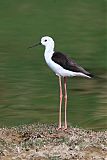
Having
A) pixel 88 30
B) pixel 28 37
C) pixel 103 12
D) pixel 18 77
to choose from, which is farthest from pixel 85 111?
pixel 103 12

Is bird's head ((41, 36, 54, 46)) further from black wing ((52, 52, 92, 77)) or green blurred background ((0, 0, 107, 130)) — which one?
green blurred background ((0, 0, 107, 130))

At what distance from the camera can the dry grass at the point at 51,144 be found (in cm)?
638

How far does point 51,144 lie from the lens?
6.67m

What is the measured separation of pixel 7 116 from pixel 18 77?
320 cm

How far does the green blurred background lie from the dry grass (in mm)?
2098

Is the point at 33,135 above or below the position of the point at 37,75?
below

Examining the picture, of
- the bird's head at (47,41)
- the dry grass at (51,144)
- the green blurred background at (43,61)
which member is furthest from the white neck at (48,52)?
the green blurred background at (43,61)

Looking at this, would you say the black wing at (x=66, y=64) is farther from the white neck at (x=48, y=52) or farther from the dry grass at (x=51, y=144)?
the dry grass at (x=51, y=144)

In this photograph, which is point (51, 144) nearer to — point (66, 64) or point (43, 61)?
point (66, 64)

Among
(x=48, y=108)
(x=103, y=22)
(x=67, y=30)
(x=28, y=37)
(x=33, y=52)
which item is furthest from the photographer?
(x=103, y=22)

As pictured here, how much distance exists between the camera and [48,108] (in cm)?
1052

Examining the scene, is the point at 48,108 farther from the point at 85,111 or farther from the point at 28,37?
the point at 28,37

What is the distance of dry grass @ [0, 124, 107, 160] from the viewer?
6.38 meters

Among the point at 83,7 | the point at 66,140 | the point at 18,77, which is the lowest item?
the point at 66,140
